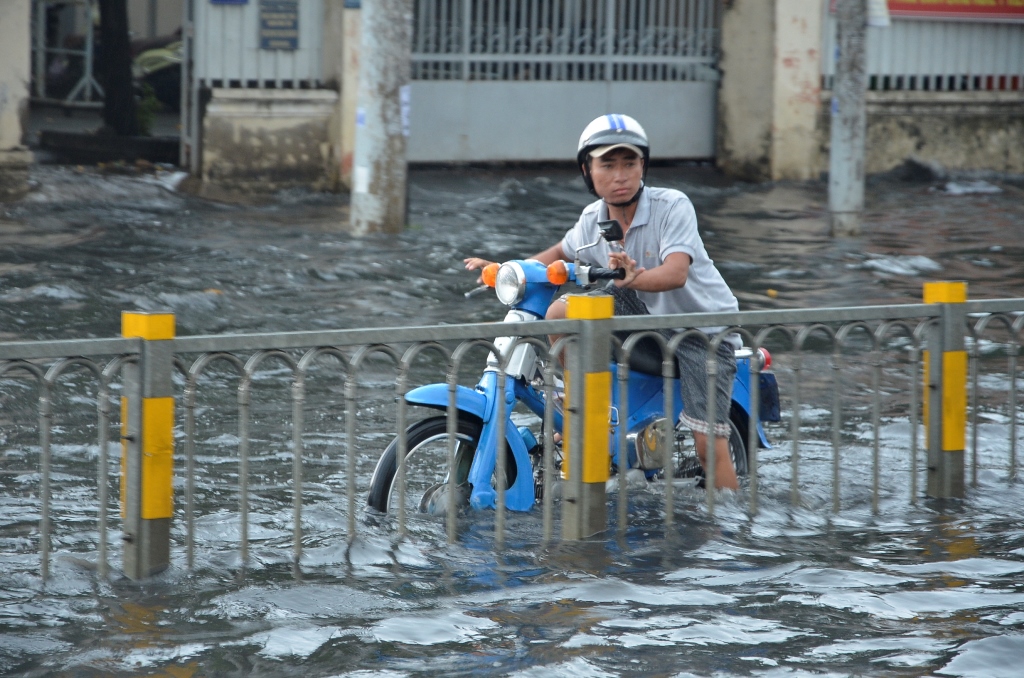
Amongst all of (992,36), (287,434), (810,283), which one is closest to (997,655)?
(287,434)

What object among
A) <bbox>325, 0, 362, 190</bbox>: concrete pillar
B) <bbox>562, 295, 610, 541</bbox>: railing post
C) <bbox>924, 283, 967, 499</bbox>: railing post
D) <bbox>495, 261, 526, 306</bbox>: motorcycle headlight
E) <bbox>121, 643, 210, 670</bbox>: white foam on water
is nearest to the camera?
<bbox>121, 643, 210, 670</bbox>: white foam on water

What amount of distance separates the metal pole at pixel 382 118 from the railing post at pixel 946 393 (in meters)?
7.08

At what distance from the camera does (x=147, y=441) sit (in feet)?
13.2

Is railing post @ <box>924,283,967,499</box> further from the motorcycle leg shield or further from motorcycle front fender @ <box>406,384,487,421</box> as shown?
motorcycle front fender @ <box>406,384,487,421</box>

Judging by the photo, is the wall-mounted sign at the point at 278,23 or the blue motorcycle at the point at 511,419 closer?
the blue motorcycle at the point at 511,419

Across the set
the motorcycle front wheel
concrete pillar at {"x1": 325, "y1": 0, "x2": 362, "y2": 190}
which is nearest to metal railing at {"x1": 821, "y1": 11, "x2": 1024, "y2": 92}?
concrete pillar at {"x1": 325, "y1": 0, "x2": 362, "y2": 190}

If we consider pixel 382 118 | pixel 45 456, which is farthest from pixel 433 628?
pixel 382 118

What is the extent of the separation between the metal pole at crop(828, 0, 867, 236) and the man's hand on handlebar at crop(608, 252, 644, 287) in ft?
27.5

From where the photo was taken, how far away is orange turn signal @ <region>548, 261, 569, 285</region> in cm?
476

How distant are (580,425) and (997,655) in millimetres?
1558

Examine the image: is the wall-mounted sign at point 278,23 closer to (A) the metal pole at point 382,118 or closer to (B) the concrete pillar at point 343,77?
(B) the concrete pillar at point 343,77

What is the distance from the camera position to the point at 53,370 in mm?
3850

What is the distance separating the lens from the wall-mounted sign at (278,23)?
Answer: 14.4 m

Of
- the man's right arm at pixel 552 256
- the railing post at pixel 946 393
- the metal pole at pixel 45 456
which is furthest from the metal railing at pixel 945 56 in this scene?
the metal pole at pixel 45 456
